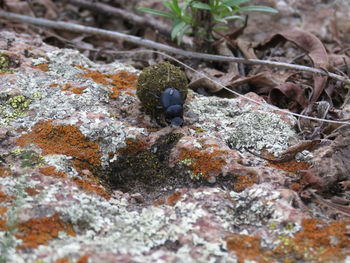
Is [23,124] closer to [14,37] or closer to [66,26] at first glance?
[14,37]

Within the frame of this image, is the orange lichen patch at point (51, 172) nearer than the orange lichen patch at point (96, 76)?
Yes

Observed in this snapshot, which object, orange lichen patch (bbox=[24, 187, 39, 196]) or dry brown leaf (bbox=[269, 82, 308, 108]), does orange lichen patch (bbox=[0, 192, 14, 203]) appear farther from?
dry brown leaf (bbox=[269, 82, 308, 108])

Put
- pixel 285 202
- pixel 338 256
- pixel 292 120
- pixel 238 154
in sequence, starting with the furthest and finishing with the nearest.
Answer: pixel 292 120 → pixel 238 154 → pixel 285 202 → pixel 338 256

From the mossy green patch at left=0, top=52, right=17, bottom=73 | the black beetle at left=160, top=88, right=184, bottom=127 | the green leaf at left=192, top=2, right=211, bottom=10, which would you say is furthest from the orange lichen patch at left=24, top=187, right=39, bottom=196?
the green leaf at left=192, top=2, right=211, bottom=10

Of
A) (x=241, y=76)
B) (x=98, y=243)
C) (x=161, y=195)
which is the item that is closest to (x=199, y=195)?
(x=161, y=195)

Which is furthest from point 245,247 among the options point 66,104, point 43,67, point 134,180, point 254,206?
point 43,67

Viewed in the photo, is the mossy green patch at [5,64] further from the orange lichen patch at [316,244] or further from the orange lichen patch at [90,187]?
the orange lichen patch at [316,244]

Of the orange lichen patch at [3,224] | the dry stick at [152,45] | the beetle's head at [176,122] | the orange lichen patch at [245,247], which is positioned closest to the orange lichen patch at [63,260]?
the orange lichen patch at [3,224]
